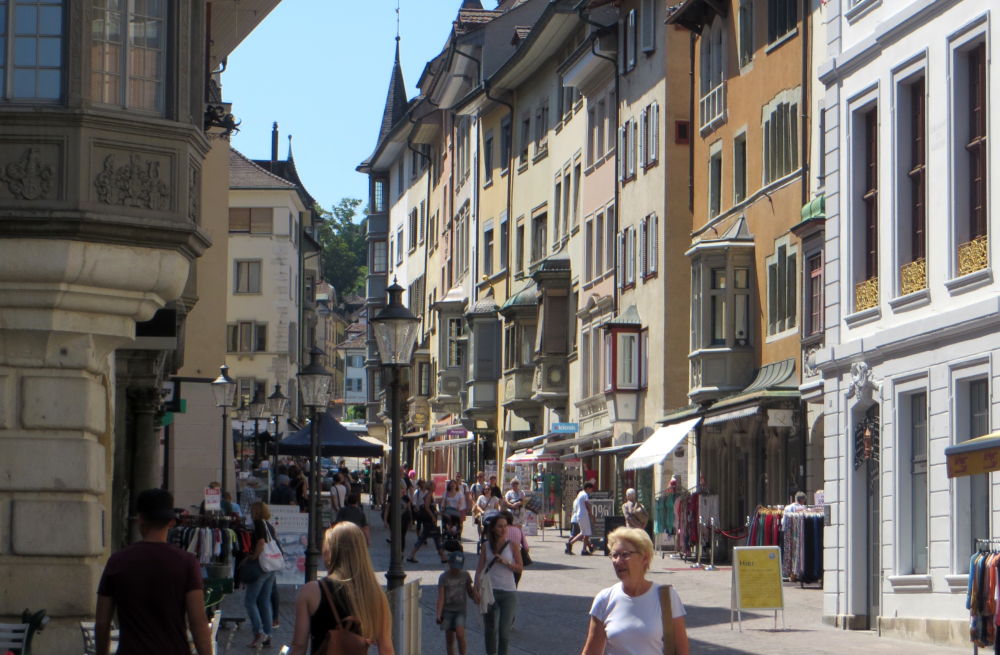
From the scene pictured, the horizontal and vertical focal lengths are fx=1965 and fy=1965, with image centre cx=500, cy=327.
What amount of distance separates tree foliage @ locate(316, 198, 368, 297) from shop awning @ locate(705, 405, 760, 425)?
128586mm

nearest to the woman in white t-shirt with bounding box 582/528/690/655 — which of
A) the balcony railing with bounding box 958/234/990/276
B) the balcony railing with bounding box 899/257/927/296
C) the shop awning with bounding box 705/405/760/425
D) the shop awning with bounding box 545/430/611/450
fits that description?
the balcony railing with bounding box 958/234/990/276

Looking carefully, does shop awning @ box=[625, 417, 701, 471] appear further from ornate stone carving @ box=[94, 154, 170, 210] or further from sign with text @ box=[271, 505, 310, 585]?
ornate stone carving @ box=[94, 154, 170, 210]

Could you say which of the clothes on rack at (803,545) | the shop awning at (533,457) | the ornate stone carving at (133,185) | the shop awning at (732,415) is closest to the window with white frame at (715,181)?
the shop awning at (732,415)

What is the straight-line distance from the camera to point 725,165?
41.4m

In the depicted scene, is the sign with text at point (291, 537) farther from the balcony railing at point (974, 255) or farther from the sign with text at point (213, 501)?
the balcony railing at point (974, 255)

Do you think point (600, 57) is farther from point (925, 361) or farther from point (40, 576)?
point (40, 576)

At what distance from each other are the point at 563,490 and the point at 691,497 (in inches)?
721

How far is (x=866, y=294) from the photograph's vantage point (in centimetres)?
2461

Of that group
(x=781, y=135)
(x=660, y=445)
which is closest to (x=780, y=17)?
(x=781, y=135)

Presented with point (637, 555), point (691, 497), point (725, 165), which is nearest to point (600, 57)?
point (725, 165)

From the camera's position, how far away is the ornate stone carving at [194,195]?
17039 millimetres

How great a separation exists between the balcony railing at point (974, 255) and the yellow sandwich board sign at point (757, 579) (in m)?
4.60

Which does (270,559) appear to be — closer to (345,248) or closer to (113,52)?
(113,52)

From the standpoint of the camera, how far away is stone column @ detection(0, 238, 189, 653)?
16125 millimetres
